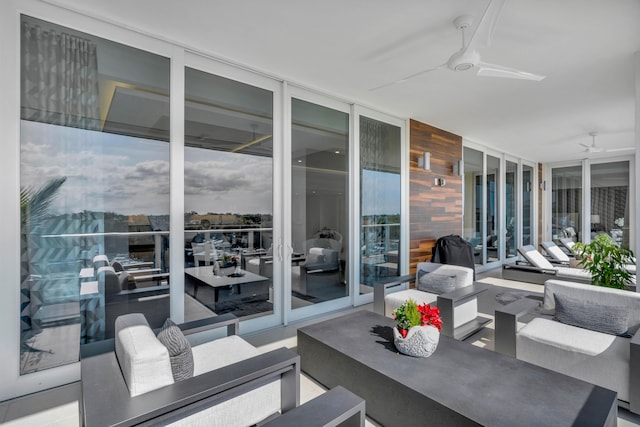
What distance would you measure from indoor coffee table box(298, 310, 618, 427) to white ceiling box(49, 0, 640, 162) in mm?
2567

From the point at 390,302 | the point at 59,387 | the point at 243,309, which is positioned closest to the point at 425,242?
the point at 390,302

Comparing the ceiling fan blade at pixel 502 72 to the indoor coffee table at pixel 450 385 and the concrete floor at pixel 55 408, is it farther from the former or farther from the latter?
the concrete floor at pixel 55 408

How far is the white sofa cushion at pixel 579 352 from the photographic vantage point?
2.12 meters

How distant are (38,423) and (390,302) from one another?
301 centimetres

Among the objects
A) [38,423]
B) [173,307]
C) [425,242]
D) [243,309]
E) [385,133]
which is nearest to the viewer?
[38,423]

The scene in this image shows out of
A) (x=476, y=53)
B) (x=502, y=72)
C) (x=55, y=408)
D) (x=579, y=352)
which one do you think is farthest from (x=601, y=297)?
(x=55, y=408)

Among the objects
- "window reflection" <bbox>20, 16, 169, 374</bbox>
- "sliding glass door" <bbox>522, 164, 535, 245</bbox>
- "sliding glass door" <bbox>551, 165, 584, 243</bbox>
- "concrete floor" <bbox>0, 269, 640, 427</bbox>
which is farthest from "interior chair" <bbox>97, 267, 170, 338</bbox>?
"sliding glass door" <bbox>551, 165, 584, 243</bbox>

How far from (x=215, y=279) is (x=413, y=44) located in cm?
306

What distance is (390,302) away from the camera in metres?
3.56

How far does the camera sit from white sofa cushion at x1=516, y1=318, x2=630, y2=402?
2.12 m

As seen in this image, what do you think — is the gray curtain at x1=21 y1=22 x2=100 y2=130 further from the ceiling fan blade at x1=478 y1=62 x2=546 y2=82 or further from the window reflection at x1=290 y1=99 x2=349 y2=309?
the ceiling fan blade at x1=478 y1=62 x2=546 y2=82

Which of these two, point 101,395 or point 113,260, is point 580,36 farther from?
point 113,260

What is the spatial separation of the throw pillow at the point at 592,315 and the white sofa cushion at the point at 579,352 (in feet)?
0.20

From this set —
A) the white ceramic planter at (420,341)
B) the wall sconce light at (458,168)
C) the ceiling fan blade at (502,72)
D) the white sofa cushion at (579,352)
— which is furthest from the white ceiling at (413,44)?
the white sofa cushion at (579,352)
